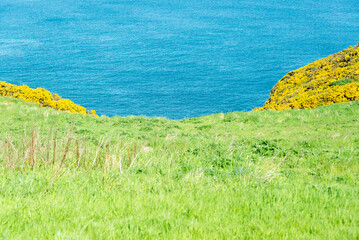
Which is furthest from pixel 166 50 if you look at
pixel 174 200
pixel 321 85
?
pixel 174 200

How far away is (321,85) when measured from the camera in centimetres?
2545

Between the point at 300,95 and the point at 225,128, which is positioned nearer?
the point at 225,128

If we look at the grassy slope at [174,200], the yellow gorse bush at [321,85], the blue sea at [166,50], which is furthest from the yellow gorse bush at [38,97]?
the blue sea at [166,50]

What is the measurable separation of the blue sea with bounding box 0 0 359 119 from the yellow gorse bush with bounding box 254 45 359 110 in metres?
24.7

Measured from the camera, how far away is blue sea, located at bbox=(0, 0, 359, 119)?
73.8m

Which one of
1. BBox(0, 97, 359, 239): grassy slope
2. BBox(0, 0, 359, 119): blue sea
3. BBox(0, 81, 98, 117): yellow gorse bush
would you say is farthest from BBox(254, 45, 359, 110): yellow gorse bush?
BBox(0, 0, 359, 119): blue sea

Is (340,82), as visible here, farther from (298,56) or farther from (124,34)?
(124,34)

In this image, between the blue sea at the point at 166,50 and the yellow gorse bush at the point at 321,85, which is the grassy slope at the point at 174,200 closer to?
the yellow gorse bush at the point at 321,85

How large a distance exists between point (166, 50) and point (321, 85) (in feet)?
240

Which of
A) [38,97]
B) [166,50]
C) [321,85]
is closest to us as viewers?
[321,85]

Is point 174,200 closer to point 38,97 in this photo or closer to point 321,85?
point 321,85

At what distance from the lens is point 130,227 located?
3.79 m

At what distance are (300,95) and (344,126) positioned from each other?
11.9 metres

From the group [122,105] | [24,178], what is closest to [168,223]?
[24,178]
